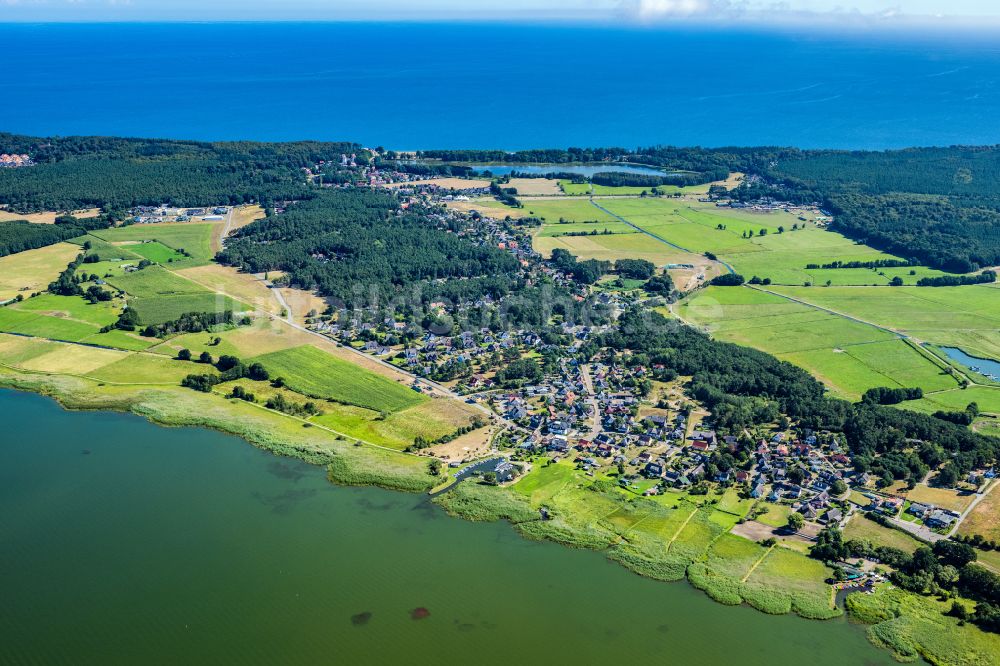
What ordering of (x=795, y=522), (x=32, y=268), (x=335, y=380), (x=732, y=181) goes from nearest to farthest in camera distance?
1. (x=795, y=522)
2. (x=335, y=380)
3. (x=32, y=268)
4. (x=732, y=181)

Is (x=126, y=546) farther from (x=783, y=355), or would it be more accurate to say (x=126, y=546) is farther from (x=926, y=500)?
(x=783, y=355)

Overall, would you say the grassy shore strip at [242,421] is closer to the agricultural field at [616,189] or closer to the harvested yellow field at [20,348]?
the harvested yellow field at [20,348]

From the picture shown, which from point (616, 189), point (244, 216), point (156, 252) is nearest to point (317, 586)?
point (156, 252)

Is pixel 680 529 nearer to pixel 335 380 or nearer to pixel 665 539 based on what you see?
pixel 665 539

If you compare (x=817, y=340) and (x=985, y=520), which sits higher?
(x=817, y=340)

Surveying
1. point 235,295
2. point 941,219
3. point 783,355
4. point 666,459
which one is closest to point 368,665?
point 666,459

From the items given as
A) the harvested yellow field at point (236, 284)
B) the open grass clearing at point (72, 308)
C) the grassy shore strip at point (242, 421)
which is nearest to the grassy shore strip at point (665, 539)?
the grassy shore strip at point (242, 421)
